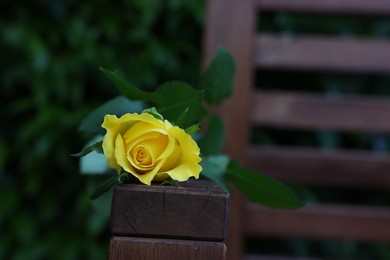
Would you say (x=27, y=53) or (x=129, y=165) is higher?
(x=27, y=53)

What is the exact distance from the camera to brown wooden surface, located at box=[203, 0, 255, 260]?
1.07 meters

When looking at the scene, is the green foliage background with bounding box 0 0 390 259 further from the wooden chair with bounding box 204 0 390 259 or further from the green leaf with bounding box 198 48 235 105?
the green leaf with bounding box 198 48 235 105

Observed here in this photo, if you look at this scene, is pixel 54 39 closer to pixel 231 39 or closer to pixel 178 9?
pixel 178 9

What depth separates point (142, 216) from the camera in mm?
372

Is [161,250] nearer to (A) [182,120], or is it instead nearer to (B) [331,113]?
(A) [182,120]

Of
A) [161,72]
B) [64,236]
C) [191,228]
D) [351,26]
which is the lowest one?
[64,236]

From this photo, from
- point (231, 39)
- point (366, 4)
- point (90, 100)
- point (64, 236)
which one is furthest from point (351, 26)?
point (64, 236)

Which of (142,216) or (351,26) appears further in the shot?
(351,26)

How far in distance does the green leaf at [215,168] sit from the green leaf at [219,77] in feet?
0.29

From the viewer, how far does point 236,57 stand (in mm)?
1076

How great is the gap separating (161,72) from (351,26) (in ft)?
1.36

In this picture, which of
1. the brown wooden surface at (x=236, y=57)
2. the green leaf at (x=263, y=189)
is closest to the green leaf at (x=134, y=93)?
the green leaf at (x=263, y=189)

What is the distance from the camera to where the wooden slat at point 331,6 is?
1097 millimetres

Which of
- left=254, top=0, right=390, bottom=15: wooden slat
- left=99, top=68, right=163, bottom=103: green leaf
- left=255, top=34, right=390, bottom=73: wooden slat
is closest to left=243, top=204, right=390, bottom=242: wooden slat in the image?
left=255, top=34, right=390, bottom=73: wooden slat
